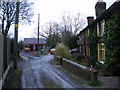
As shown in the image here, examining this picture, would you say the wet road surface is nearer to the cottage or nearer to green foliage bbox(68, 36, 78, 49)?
green foliage bbox(68, 36, 78, 49)

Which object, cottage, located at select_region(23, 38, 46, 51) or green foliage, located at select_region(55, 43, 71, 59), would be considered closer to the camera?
green foliage, located at select_region(55, 43, 71, 59)

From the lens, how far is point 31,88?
712 centimetres

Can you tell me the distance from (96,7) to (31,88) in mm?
14507

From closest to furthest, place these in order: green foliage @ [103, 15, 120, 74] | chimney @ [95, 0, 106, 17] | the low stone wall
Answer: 1. the low stone wall
2. green foliage @ [103, 15, 120, 74]
3. chimney @ [95, 0, 106, 17]

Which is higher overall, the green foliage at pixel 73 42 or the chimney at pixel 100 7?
the chimney at pixel 100 7

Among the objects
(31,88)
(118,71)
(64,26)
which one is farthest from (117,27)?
(64,26)

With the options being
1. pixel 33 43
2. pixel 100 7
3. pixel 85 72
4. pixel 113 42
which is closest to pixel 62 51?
pixel 100 7

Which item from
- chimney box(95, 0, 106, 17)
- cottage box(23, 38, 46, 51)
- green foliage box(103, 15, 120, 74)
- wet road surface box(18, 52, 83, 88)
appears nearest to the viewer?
wet road surface box(18, 52, 83, 88)

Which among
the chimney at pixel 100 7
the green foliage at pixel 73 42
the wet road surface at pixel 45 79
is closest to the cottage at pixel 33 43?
the green foliage at pixel 73 42

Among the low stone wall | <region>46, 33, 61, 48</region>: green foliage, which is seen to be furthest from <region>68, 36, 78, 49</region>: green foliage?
the low stone wall

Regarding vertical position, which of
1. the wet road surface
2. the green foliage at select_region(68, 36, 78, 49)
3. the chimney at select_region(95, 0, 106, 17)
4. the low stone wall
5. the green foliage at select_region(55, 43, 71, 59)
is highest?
the chimney at select_region(95, 0, 106, 17)

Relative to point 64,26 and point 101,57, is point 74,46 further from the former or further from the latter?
point 101,57

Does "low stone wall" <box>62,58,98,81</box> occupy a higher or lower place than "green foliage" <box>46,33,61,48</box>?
lower

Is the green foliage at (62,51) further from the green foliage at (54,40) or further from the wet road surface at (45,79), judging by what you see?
the green foliage at (54,40)
